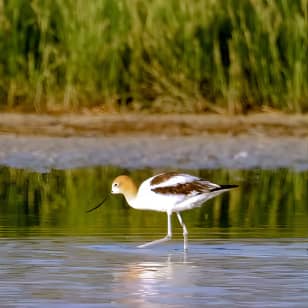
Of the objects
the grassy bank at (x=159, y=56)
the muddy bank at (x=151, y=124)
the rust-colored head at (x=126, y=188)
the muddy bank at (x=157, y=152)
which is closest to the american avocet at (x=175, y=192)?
the rust-colored head at (x=126, y=188)

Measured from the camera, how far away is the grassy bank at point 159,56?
1456 cm

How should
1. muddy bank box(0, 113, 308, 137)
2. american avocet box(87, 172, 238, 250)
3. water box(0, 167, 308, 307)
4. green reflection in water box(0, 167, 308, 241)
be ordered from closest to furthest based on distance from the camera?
water box(0, 167, 308, 307) → american avocet box(87, 172, 238, 250) → green reflection in water box(0, 167, 308, 241) → muddy bank box(0, 113, 308, 137)

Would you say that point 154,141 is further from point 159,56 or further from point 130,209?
point 130,209

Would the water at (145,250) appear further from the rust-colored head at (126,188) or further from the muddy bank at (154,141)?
the muddy bank at (154,141)

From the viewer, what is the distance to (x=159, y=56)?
583 inches

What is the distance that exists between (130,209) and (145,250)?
2.23 metres

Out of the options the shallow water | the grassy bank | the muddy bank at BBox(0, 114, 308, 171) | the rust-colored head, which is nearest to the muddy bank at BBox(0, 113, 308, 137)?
the muddy bank at BBox(0, 114, 308, 171)

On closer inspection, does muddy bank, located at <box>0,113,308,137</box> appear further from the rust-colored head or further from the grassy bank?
the rust-colored head

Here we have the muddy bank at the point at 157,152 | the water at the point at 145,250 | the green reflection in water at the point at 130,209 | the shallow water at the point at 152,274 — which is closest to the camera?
the shallow water at the point at 152,274

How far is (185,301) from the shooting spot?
6332mm

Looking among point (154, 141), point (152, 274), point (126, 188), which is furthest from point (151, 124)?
point (152, 274)

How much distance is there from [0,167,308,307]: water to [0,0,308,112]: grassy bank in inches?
108

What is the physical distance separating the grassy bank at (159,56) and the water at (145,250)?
2741 mm

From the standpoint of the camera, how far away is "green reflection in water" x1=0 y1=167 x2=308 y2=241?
351 inches
